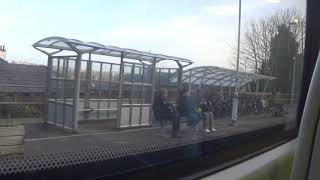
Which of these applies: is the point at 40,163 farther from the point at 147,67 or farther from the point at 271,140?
the point at 271,140

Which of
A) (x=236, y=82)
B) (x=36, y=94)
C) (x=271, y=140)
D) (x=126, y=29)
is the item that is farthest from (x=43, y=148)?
(x=271, y=140)

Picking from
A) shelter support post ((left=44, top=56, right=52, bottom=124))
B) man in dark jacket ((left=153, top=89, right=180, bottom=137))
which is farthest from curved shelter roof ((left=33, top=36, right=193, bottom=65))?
man in dark jacket ((left=153, top=89, right=180, bottom=137))

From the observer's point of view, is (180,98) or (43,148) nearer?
(43,148)

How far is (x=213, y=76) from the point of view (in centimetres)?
198

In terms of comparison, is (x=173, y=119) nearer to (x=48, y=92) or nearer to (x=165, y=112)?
(x=165, y=112)

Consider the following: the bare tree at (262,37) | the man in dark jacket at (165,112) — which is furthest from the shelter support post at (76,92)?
the bare tree at (262,37)

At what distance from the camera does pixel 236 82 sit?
2.24 metres

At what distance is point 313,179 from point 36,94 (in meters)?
0.71

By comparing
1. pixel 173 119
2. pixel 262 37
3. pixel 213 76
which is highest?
pixel 262 37

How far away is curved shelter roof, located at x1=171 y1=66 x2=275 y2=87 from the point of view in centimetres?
175

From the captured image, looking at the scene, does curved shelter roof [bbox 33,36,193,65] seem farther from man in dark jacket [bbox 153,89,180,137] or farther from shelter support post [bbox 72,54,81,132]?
man in dark jacket [bbox 153,89,180,137]

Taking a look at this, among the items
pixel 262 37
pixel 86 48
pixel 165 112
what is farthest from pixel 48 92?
pixel 262 37

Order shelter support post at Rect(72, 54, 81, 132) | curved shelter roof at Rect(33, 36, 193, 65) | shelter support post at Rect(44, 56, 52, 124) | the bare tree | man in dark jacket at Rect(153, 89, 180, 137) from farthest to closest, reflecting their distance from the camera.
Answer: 1. the bare tree
2. man in dark jacket at Rect(153, 89, 180, 137)
3. shelter support post at Rect(72, 54, 81, 132)
4. shelter support post at Rect(44, 56, 52, 124)
5. curved shelter roof at Rect(33, 36, 193, 65)

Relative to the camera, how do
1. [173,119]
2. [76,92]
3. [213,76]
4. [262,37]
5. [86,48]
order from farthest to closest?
1. [262,37]
2. [213,76]
3. [173,119]
4. [76,92]
5. [86,48]
